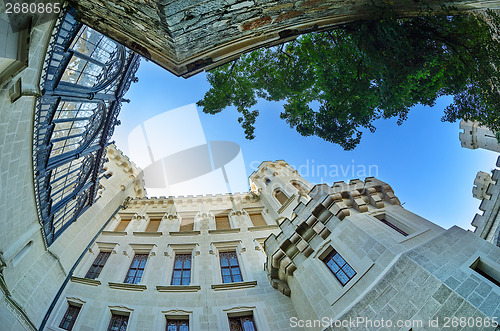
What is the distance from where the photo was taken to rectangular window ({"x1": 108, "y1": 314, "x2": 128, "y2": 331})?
10438 mm

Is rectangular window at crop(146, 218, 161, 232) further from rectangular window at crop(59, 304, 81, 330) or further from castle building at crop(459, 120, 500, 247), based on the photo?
castle building at crop(459, 120, 500, 247)

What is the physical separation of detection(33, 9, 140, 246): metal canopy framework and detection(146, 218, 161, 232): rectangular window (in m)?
4.48

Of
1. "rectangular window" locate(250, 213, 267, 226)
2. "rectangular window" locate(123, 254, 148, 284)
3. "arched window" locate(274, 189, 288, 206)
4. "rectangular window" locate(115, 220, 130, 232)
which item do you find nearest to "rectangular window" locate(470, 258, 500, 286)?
"rectangular window" locate(250, 213, 267, 226)

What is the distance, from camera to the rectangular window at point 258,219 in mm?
18077

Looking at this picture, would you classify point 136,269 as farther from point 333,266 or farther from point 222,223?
point 333,266

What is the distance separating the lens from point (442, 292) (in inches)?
234

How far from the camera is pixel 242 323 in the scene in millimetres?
10828

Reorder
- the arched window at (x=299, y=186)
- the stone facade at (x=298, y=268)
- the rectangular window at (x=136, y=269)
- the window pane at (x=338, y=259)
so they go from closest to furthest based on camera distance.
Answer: the stone facade at (x=298, y=268) → the window pane at (x=338, y=259) → the rectangular window at (x=136, y=269) → the arched window at (x=299, y=186)

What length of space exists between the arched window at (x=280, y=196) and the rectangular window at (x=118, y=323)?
1223cm

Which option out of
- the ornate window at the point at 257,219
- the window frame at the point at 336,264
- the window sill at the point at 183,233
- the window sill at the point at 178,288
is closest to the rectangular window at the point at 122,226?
the window sill at the point at 183,233

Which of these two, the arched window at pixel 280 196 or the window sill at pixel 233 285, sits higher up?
the arched window at pixel 280 196

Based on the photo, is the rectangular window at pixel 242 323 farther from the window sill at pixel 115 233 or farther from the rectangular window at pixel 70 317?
the window sill at pixel 115 233

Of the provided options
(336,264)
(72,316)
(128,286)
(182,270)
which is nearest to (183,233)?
(182,270)

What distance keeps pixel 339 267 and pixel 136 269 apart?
441 inches
